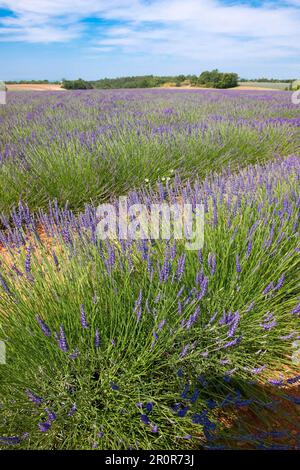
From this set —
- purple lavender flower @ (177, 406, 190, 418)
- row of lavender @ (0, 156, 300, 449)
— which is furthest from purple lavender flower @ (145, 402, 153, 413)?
purple lavender flower @ (177, 406, 190, 418)

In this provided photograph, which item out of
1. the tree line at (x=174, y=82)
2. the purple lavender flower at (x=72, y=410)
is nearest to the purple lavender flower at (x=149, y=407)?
the purple lavender flower at (x=72, y=410)

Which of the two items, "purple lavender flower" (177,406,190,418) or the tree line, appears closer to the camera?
"purple lavender flower" (177,406,190,418)

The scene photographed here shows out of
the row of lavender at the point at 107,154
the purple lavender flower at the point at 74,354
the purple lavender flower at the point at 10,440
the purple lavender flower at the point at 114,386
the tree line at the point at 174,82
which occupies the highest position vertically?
the tree line at the point at 174,82

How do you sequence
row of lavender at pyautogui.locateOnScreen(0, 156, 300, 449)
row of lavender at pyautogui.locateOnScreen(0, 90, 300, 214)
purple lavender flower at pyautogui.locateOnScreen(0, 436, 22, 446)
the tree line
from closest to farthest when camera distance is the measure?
purple lavender flower at pyautogui.locateOnScreen(0, 436, 22, 446), row of lavender at pyautogui.locateOnScreen(0, 156, 300, 449), row of lavender at pyautogui.locateOnScreen(0, 90, 300, 214), the tree line

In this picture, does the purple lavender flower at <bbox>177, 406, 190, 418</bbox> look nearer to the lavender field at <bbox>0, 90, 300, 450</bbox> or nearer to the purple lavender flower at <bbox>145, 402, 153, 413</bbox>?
the lavender field at <bbox>0, 90, 300, 450</bbox>

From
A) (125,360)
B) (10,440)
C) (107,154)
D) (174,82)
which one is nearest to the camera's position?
(10,440)

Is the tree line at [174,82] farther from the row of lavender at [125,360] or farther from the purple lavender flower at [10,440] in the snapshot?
the purple lavender flower at [10,440]

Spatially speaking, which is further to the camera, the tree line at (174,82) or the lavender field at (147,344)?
the tree line at (174,82)

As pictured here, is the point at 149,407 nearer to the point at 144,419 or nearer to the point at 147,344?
the point at 144,419

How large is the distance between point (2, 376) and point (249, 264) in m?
1.32

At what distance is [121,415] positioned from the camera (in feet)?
4.53

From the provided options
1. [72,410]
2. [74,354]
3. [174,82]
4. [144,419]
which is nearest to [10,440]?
[72,410]

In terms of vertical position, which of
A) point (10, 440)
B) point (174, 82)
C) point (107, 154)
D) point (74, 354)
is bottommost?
point (10, 440)

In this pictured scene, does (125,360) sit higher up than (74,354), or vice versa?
(74,354)
